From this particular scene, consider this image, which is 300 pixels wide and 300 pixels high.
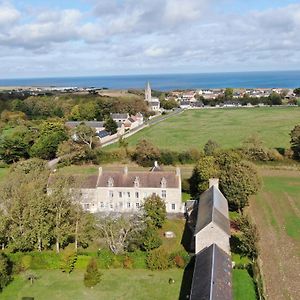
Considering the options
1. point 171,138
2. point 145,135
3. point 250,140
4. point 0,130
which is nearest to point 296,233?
point 250,140

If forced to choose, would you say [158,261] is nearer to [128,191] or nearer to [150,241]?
[150,241]

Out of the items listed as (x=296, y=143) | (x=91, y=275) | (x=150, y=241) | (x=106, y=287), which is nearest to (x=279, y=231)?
Answer: (x=150, y=241)

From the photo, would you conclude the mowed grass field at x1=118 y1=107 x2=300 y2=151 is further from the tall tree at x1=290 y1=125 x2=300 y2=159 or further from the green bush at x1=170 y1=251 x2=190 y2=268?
the green bush at x1=170 y1=251 x2=190 y2=268

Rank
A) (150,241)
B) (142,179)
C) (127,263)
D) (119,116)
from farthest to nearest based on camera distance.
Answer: (119,116)
(142,179)
(150,241)
(127,263)

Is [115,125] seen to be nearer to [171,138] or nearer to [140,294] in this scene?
[171,138]

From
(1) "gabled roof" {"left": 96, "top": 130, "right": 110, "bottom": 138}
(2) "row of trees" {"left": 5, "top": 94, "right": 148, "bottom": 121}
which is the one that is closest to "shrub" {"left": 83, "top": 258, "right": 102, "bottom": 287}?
(1) "gabled roof" {"left": 96, "top": 130, "right": 110, "bottom": 138}

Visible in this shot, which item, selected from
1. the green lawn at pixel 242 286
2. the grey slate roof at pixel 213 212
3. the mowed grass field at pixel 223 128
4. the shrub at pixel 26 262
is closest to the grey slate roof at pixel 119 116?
the mowed grass field at pixel 223 128

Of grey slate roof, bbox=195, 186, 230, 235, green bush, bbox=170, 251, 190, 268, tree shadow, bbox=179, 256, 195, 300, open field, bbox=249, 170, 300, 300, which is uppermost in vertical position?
grey slate roof, bbox=195, 186, 230, 235
